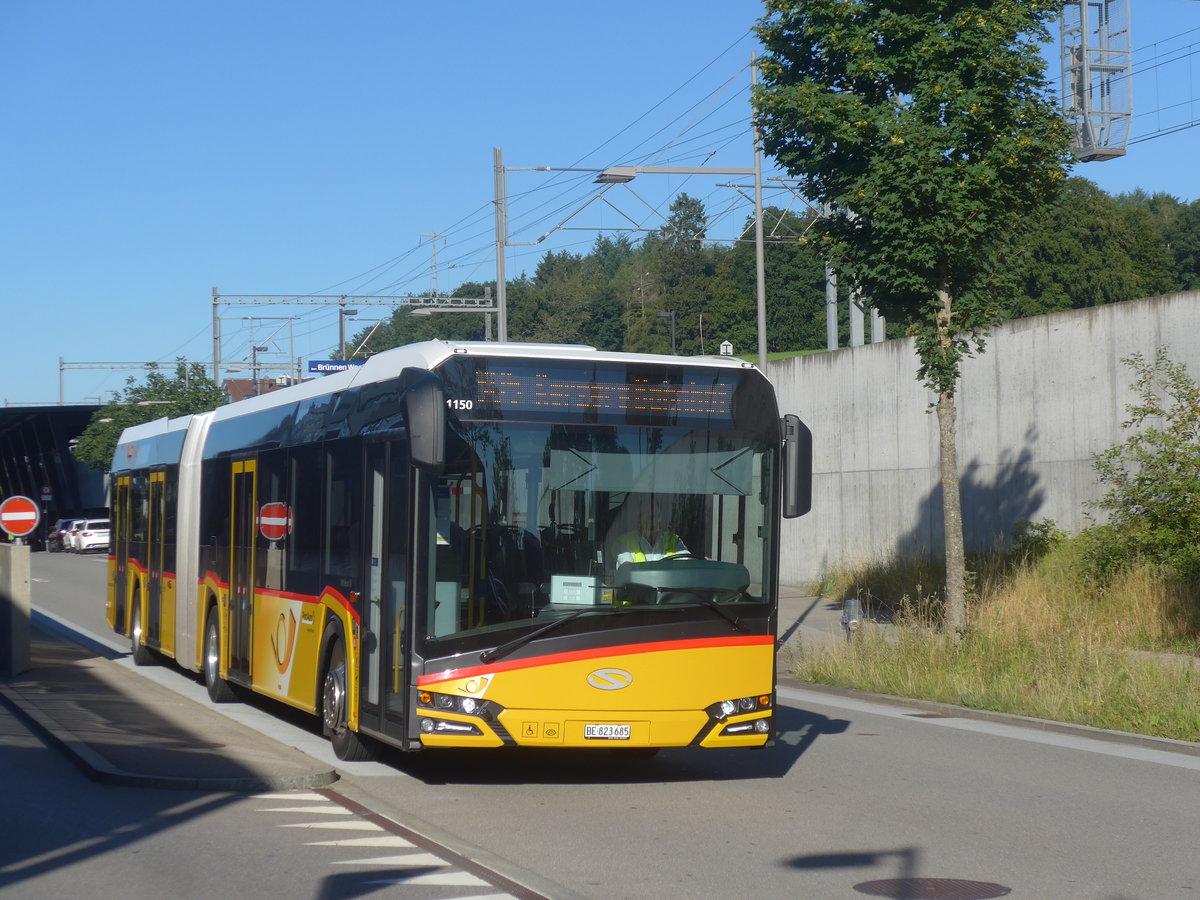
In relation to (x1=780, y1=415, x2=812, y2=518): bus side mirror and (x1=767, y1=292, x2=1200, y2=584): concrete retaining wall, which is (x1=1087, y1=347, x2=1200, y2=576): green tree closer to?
(x1=767, y1=292, x2=1200, y2=584): concrete retaining wall

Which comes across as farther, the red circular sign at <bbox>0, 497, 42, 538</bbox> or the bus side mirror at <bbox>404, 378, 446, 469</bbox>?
the red circular sign at <bbox>0, 497, 42, 538</bbox>

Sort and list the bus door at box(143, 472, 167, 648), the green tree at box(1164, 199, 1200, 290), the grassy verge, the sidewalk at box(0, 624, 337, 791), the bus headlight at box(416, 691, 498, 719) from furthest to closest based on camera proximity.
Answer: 1. the green tree at box(1164, 199, 1200, 290)
2. the bus door at box(143, 472, 167, 648)
3. the grassy verge
4. the sidewalk at box(0, 624, 337, 791)
5. the bus headlight at box(416, 691, 498, 719)

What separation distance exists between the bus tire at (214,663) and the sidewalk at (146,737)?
0.41 meters

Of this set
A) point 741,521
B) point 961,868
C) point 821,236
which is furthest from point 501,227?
point 961,868

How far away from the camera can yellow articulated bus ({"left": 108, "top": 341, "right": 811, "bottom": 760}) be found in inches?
371

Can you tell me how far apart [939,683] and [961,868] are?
827cm

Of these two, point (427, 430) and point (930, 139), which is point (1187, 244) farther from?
point (427, 430)

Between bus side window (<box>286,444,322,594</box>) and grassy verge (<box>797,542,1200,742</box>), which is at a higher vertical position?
bus side window (<box>286,444,322,594</box>)

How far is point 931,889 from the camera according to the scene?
7.05 meters

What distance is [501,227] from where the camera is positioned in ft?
115

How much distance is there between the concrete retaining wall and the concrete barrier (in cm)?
1077

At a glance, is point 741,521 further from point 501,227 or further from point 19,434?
point 19,434

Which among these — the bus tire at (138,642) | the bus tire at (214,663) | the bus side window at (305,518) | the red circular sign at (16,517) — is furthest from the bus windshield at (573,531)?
the red circular sign at (16,517)

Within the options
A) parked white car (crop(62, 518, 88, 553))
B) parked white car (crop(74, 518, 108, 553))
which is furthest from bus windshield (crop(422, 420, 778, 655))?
parked white car (crop(62, 518, 88, 553))
